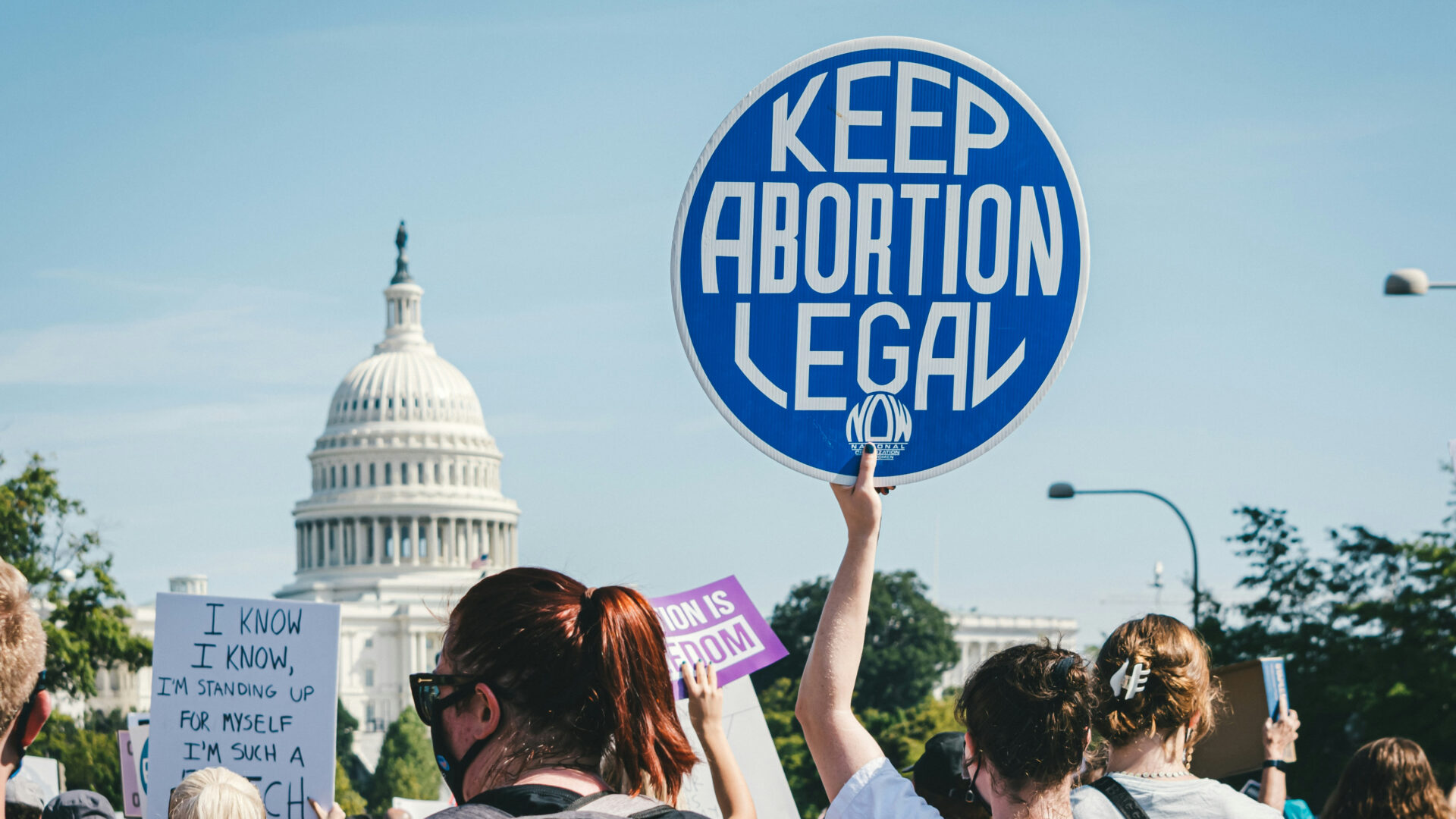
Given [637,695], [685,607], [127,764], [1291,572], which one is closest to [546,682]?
[637,695]

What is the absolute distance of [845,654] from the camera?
120 inches

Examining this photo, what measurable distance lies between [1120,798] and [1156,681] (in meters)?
0.25

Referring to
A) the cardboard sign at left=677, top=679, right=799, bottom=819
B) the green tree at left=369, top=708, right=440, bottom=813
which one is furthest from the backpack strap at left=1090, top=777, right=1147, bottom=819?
the green tree at left=369, top=708, right=440, bottom=813

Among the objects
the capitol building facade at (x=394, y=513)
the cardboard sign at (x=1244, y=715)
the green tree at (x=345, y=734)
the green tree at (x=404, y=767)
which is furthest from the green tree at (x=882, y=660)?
the cardboard sign at (x=1244, y=715)

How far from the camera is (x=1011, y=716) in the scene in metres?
3.19

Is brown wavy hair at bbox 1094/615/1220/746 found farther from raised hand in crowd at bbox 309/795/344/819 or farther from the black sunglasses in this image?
raised hand in crowd at bbox 309/795/344/819

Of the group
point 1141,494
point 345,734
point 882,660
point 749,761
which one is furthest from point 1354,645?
point 345,734

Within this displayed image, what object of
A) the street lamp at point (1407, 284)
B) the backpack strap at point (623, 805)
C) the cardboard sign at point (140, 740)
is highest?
the street lamp at point (1407, 284)

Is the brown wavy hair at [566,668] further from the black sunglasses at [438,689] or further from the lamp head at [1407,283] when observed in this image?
the lamp head at [1407,283]

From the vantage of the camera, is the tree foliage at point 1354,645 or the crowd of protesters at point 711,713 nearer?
the crowd of protesters at point 711,713

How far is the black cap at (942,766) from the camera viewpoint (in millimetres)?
4574

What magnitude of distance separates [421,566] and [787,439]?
119608 millimetres

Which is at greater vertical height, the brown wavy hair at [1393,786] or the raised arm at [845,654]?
the raised arm at [845,654]

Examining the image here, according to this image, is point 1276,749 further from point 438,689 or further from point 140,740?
point 140,740
